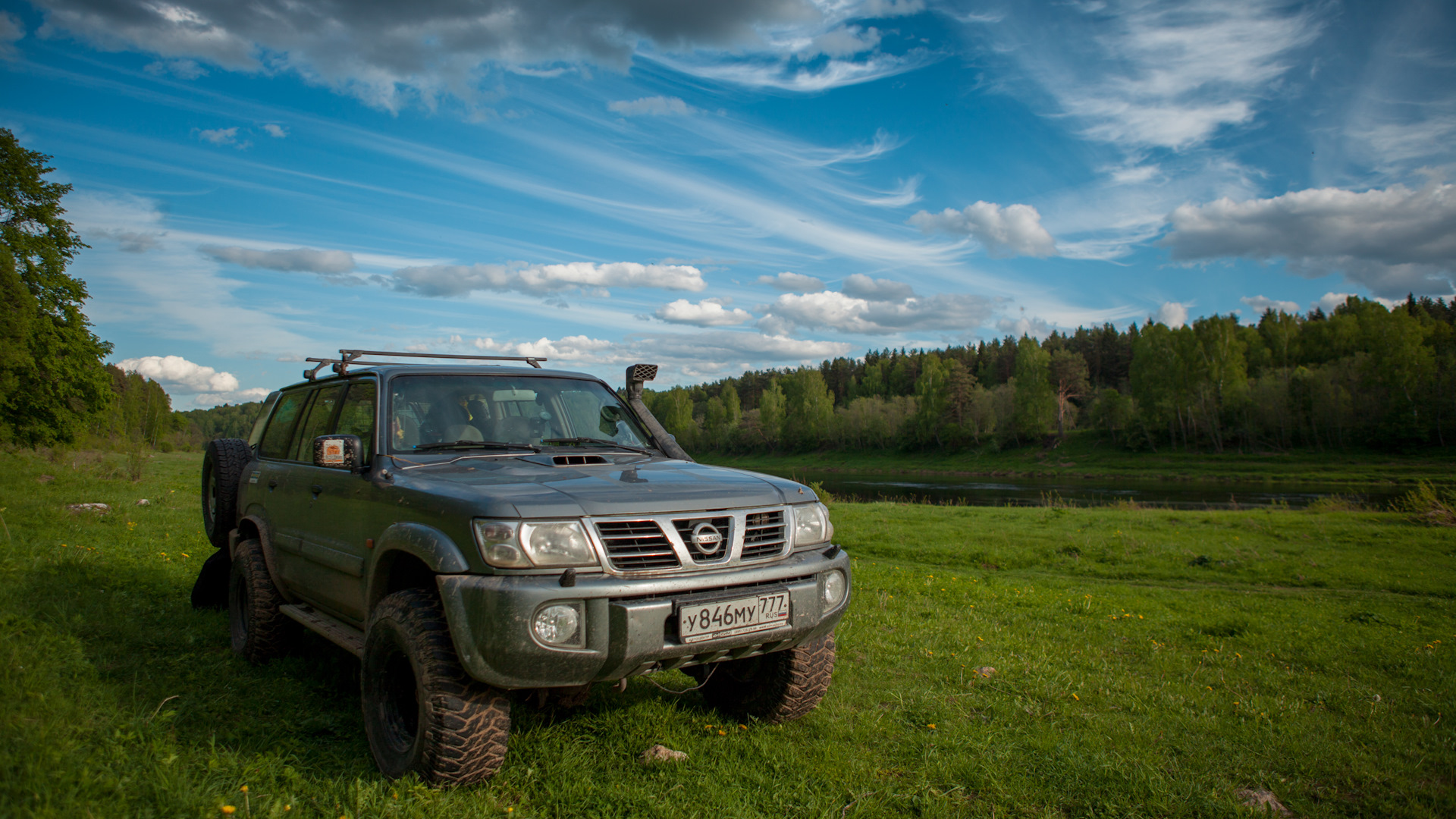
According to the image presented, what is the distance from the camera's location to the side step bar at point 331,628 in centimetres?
383

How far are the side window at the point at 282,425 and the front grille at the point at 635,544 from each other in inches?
143

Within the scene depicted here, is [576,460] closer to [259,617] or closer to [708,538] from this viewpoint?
[708,538]

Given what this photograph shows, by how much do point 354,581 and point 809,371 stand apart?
110m

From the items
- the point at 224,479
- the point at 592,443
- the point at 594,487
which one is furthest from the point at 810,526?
the point at 224,479

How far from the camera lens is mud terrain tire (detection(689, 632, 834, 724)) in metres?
4.03

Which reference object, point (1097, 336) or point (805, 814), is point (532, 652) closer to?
point (805, 814)

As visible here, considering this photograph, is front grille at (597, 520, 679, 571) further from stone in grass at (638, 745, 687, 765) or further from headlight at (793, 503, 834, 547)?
stone in grass at (638, 745, 687, 765)

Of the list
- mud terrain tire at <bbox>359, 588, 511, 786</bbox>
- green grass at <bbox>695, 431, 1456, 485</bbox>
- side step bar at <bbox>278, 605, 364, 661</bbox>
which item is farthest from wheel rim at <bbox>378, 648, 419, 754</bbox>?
green grass at <bbox>695, 431, 1456, 485</bbox>

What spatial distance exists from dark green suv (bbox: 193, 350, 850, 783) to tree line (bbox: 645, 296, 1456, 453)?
70.1 metres

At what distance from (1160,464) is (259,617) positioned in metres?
65.7

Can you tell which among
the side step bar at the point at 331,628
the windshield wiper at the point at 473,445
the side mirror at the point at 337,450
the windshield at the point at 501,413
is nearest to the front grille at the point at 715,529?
the windshield wiper at the point at 473,445

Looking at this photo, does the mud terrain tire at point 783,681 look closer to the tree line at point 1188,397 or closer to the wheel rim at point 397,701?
the wheel rim at point 397,701

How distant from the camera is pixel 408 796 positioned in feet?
10.3

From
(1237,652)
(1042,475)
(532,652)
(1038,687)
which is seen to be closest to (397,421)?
(532,652)
